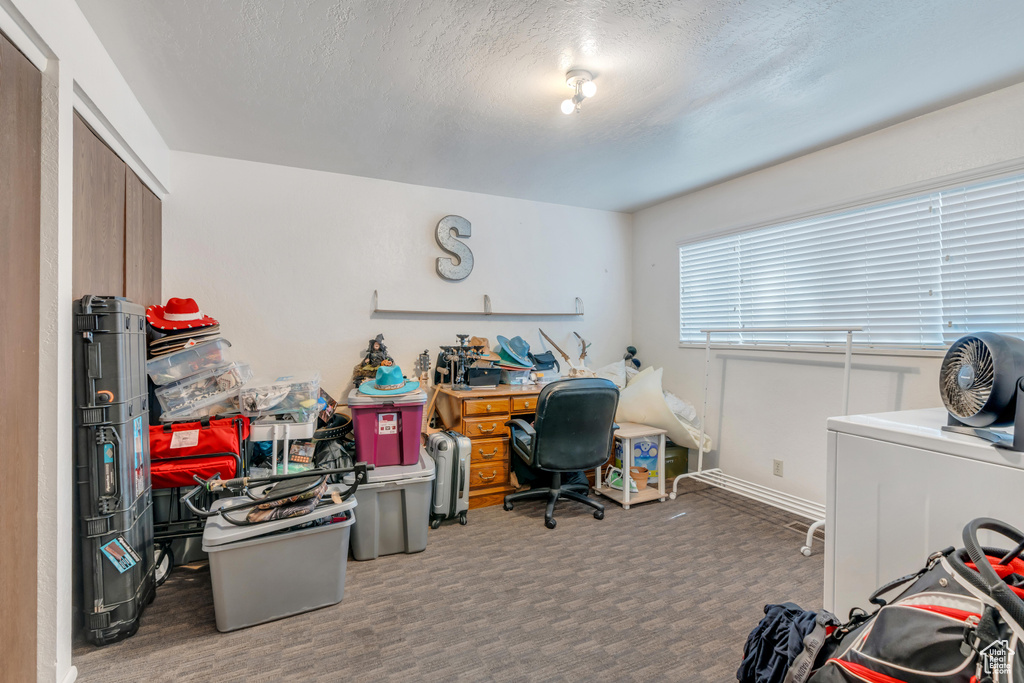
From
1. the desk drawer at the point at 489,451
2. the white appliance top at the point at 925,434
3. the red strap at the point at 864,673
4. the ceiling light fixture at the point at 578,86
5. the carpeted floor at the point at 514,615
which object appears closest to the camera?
the red strap at the point at 864,673

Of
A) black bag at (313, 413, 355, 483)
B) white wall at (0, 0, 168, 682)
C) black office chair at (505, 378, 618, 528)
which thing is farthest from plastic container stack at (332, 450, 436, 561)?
white wall at (0, 0, 168, 682)

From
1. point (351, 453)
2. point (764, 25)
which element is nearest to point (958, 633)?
point (764, 25)

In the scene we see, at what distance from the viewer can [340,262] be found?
3.34 m

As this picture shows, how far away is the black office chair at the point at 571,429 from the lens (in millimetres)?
2684

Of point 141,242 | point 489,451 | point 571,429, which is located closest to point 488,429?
point 489,451

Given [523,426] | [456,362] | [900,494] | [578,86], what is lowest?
[523,426]

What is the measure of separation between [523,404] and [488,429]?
0.32 metres

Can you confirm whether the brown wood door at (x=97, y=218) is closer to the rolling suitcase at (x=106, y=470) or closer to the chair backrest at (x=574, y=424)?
the rolling suitcase at (x=106, y=470)

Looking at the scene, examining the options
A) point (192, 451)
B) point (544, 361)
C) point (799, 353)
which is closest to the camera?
point (192, 451)

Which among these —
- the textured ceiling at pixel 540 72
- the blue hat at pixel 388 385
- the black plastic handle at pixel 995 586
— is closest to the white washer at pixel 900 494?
the black plastic handle at pixel 995 586

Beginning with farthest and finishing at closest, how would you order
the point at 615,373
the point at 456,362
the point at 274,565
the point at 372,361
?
the point at 615,373, the point at 456,362, the point at 372,361, the point at 274,565

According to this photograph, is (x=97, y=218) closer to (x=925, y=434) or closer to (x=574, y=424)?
(x=574, y=424)

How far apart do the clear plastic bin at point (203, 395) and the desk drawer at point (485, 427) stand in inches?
54.7

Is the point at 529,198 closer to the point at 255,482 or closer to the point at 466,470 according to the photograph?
the point at 466,470
